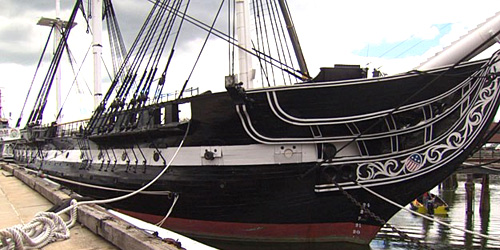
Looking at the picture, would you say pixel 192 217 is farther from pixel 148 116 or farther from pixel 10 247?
pixel 10 247

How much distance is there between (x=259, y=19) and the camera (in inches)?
494

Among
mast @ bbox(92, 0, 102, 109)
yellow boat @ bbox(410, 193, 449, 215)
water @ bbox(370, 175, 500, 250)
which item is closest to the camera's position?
water @ bbox(370, 175, 500, 250)

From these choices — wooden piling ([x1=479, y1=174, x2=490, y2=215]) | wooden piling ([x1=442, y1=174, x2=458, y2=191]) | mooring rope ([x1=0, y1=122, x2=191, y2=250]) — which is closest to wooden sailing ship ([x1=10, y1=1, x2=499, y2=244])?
mooring rope ([x1=0, y1=122, x2=191, y2=250])

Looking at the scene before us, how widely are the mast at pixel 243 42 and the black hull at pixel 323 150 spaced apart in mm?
1903

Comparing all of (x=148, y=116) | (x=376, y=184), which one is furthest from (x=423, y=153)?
(x=148, y=116)

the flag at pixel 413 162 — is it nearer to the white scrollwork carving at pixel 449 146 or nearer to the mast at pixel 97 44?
the white scrollwork carving at pixel 449 146

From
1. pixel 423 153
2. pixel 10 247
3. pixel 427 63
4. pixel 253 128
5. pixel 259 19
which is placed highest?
pixel 259 19

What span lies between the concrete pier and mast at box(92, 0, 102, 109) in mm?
9628

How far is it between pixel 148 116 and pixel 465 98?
7220 mm

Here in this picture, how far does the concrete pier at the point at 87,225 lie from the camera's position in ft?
13.0

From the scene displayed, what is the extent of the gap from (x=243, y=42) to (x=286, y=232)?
16.1 ft


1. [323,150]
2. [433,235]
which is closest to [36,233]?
[323,150]

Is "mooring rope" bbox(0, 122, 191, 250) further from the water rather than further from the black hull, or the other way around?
the water

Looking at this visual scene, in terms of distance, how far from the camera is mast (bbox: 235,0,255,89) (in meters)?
10.2
